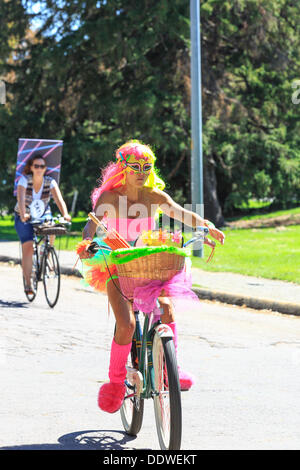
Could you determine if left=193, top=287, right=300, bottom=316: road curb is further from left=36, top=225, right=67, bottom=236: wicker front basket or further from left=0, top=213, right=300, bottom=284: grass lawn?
left=36, top=225, right=67, bottom=236: wicker front basket

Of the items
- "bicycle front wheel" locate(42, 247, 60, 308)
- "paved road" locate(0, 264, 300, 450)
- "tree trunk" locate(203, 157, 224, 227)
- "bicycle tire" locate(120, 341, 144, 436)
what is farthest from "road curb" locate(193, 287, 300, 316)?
"tree trunk" locate(203, 157, 224, 227)

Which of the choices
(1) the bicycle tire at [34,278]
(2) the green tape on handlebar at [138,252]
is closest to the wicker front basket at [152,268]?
(2) the green tape on handlebar at [138,252]

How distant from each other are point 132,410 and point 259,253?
36.1 ft

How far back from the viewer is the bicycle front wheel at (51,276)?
10609mm

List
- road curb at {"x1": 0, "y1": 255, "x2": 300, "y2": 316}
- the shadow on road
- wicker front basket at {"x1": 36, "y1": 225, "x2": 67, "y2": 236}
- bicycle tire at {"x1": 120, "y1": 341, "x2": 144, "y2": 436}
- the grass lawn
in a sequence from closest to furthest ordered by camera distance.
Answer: the shadow on road
bicycle tire at {"x1": 120, "y1": 341, "x2": 144, "y2": 436}
road curb at {"x1": 0, "y1": 255, "x2": 300, "y2": 316}
wicker front basket at {"x1": 36, "y1": 225, "x2": 67, "y2": 236}
the grass lawn

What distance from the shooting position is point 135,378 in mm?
4977

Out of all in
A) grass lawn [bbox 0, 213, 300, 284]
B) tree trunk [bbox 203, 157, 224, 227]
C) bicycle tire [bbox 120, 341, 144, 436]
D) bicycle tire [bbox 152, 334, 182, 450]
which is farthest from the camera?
tree trunk [bbox 203, 157, 224, 227]

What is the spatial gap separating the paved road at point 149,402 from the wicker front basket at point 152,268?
997 millimetres

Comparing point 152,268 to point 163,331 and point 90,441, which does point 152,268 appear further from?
point 90,441

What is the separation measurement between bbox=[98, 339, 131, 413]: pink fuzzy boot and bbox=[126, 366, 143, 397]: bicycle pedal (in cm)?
5

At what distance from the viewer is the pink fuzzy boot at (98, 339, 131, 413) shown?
4.96 m

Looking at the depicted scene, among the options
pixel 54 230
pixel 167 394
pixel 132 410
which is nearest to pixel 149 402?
pixel 132 410

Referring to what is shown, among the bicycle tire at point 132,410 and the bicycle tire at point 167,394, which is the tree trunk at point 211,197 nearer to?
the bicycle tire at point 132,410
